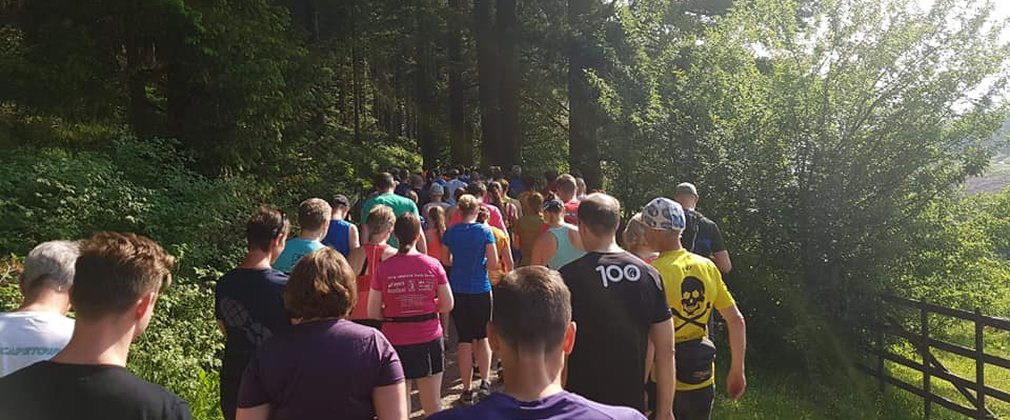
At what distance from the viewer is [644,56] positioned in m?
11.7

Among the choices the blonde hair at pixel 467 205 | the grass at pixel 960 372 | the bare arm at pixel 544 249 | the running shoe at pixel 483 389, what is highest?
the blonde hair at pixel 467 205

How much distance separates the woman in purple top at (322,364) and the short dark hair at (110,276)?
62 cm

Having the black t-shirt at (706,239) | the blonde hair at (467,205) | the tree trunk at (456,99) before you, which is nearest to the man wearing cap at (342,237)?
the blonde hair at (467,205)

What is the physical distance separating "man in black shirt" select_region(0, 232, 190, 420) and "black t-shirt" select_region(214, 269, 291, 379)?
4.75 ft

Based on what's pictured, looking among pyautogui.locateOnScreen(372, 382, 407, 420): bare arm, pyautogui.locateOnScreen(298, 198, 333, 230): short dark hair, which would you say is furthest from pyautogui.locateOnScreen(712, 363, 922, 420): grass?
pyautogui.locateOnScreen(372, 382, 407, 420): bare arm

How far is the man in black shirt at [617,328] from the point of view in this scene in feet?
12.5

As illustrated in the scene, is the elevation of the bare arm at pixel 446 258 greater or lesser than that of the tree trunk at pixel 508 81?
lesser

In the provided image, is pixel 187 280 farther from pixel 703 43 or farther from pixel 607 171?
pixel 607 171

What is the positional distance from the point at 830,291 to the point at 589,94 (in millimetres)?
9802

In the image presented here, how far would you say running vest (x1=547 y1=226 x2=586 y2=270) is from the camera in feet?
20.7

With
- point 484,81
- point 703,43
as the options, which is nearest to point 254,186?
point 703,43

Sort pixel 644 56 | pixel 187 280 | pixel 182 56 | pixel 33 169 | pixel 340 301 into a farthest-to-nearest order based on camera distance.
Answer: pixel 182 56 < pixel 644 56 < pixel 33 169 < pixel 187 280 < pixel 340 301

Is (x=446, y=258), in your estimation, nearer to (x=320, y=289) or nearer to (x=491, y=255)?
(x=491, y=255)

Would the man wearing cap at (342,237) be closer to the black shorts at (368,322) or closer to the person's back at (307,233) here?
the black shorts at (368,322)
